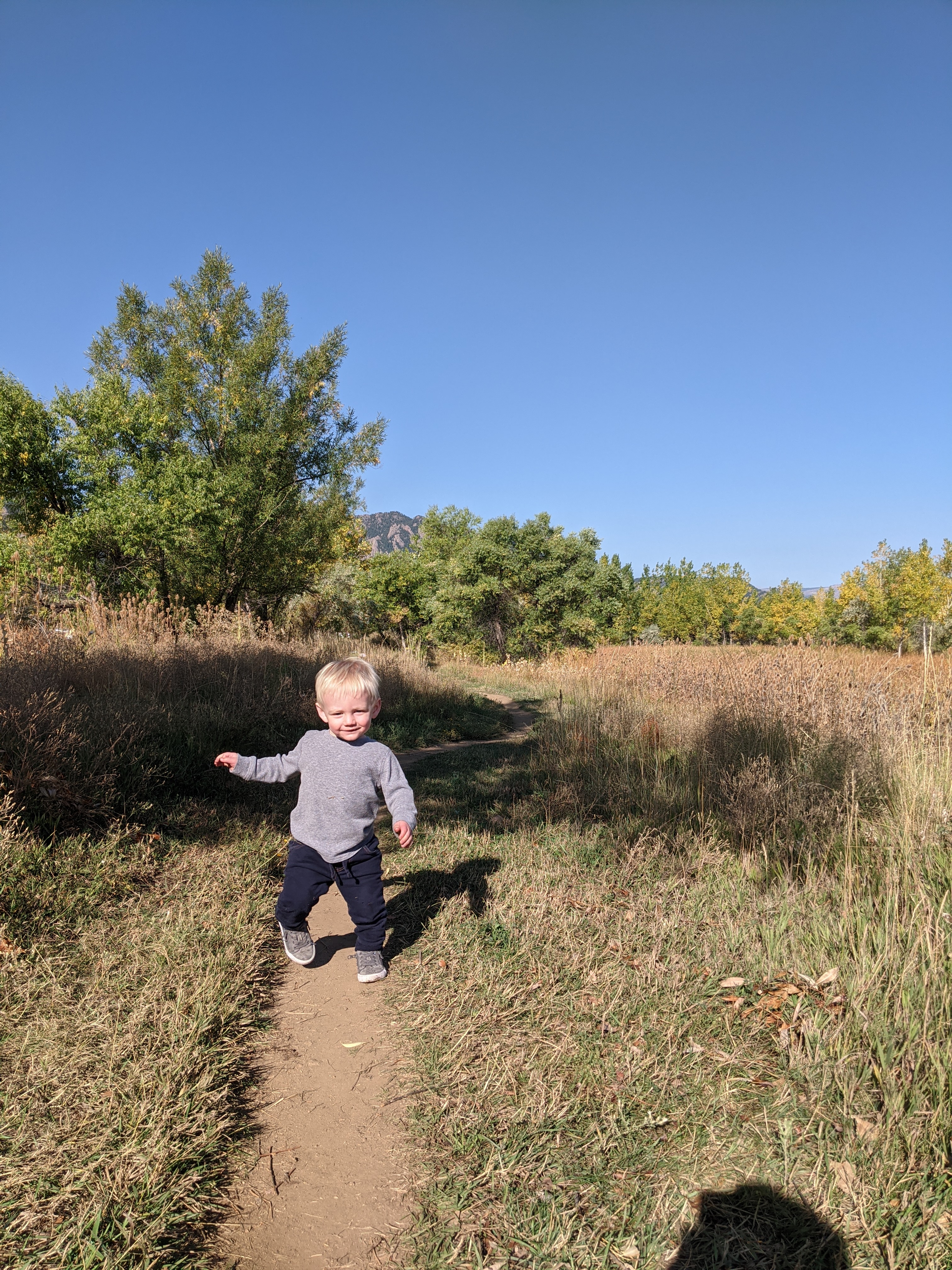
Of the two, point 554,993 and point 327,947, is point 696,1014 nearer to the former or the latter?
point 554,993

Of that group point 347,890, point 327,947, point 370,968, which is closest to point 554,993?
point 370,968

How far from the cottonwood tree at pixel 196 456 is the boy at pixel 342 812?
48.2 ft

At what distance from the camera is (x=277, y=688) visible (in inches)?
327

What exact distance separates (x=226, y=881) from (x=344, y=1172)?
2.25 metres

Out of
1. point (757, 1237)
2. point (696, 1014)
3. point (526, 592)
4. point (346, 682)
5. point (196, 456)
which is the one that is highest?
point (196, 456)

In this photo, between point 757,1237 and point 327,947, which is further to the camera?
point 327,947

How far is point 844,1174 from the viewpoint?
202cm

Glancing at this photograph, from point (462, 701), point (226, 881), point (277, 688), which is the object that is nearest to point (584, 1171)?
point (226, 881)

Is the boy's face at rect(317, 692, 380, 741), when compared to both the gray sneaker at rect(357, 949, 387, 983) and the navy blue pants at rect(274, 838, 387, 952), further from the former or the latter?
the gray sneaker at rect(357, 949, 387, 983)

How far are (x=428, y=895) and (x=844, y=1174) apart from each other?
8.61 ft

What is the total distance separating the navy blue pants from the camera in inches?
131

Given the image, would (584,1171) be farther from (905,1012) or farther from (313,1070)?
(905,1012)

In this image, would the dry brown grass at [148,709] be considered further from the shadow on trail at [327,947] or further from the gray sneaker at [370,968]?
the gray sneaker at [370,968]

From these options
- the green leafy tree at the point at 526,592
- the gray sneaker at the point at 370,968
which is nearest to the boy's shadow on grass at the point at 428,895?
the gray sneaker at the point at 370,968
